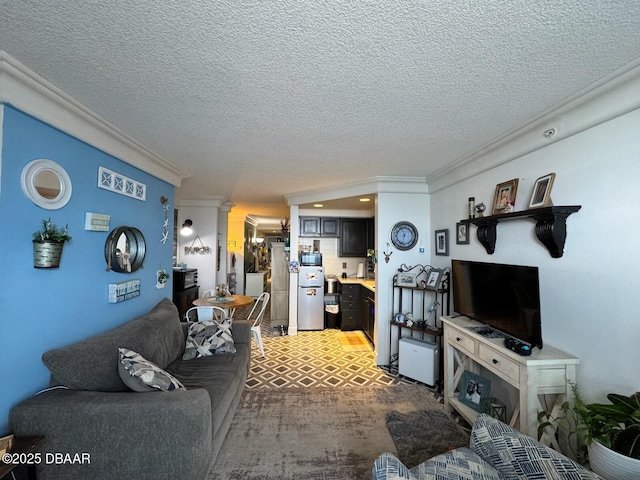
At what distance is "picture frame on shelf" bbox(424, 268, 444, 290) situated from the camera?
310 cm

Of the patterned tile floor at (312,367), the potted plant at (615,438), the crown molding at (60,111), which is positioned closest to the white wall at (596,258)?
the potted plant at (615,438)

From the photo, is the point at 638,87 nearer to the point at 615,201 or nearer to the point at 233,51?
the point at 615,201

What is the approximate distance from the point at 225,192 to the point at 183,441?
3.73m

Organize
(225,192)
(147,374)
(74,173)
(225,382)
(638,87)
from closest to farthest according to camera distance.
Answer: (638,87) → (147,374) → (74,173) → (225,382) → (225,192)

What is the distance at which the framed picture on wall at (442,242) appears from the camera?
3.20 m

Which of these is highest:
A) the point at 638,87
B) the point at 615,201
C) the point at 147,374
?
the point at 638,87

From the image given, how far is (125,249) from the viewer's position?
244 cm

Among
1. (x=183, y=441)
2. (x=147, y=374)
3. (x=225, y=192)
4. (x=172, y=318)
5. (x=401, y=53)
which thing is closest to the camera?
(x=401, y=53)

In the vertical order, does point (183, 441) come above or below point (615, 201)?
below

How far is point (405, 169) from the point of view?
315 cm

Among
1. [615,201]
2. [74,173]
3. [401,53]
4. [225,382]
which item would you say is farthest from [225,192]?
[615,201]

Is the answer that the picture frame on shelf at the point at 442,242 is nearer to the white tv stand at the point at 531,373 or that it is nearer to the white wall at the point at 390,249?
the white wall at the point at 390,249

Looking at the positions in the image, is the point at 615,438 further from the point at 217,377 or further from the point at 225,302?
the point at 225,302

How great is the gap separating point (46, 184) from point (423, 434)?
322cm
